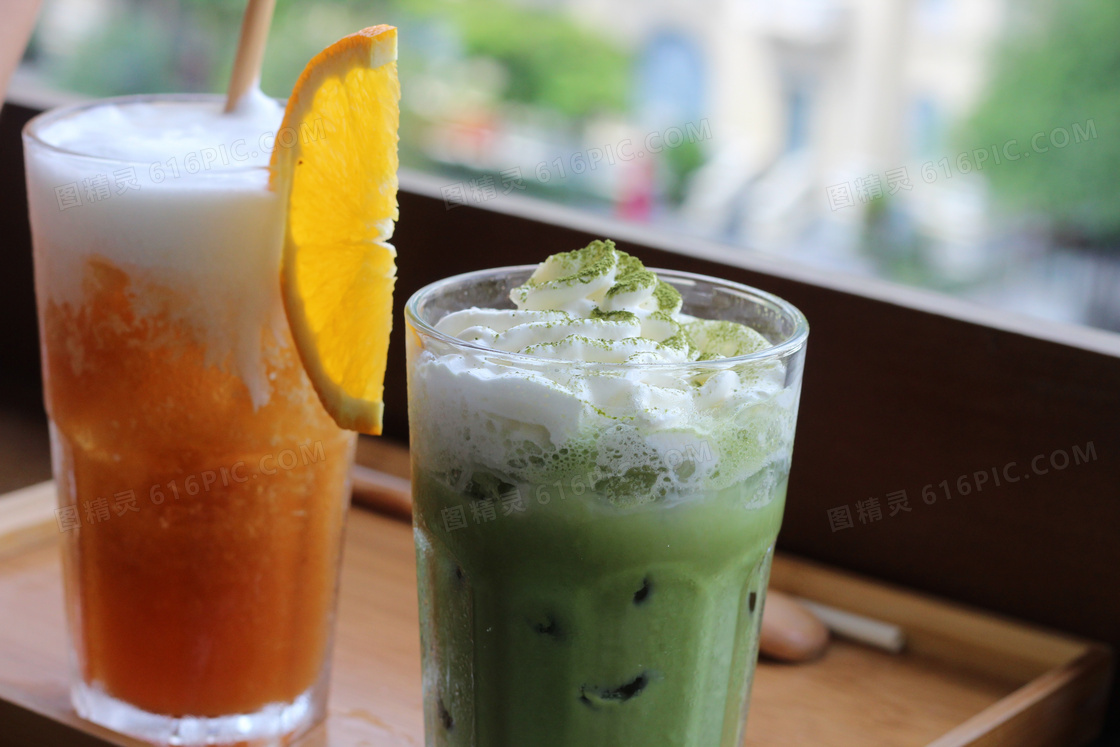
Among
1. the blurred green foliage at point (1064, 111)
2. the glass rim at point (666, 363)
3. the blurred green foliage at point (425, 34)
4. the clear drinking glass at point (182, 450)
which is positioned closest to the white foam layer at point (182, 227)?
the clear drinking glass at point (182, 450)

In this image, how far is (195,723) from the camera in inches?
32.2

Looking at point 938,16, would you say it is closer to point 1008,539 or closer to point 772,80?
point 772,80

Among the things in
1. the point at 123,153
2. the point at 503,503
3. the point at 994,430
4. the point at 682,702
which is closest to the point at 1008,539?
the point at 994,430

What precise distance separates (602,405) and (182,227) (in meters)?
0.32

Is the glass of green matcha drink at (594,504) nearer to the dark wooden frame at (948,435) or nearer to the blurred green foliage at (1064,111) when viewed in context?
the dark wooden frame at (948,435)

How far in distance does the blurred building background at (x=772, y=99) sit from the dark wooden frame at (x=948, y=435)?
877cm

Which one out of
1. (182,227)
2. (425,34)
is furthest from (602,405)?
(425,34)

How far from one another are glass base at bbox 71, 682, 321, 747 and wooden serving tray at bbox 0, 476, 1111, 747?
0.02 metres

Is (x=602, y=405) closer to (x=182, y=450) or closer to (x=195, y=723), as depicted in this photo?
(x=182, y=450)

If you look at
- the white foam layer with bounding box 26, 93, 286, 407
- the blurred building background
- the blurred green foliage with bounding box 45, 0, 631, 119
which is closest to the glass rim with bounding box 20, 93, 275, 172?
the white foam layer with bounding box 26, 93, 286, 407

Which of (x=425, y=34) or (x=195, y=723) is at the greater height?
(x=195, y=723)

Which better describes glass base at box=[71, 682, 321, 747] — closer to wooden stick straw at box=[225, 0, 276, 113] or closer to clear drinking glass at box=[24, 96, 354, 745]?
clear drinking glass at box=[24, 96, 354, 745]

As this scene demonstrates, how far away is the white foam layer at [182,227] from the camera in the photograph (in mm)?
726

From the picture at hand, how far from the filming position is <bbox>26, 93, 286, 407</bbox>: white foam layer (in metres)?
→ 0.73
